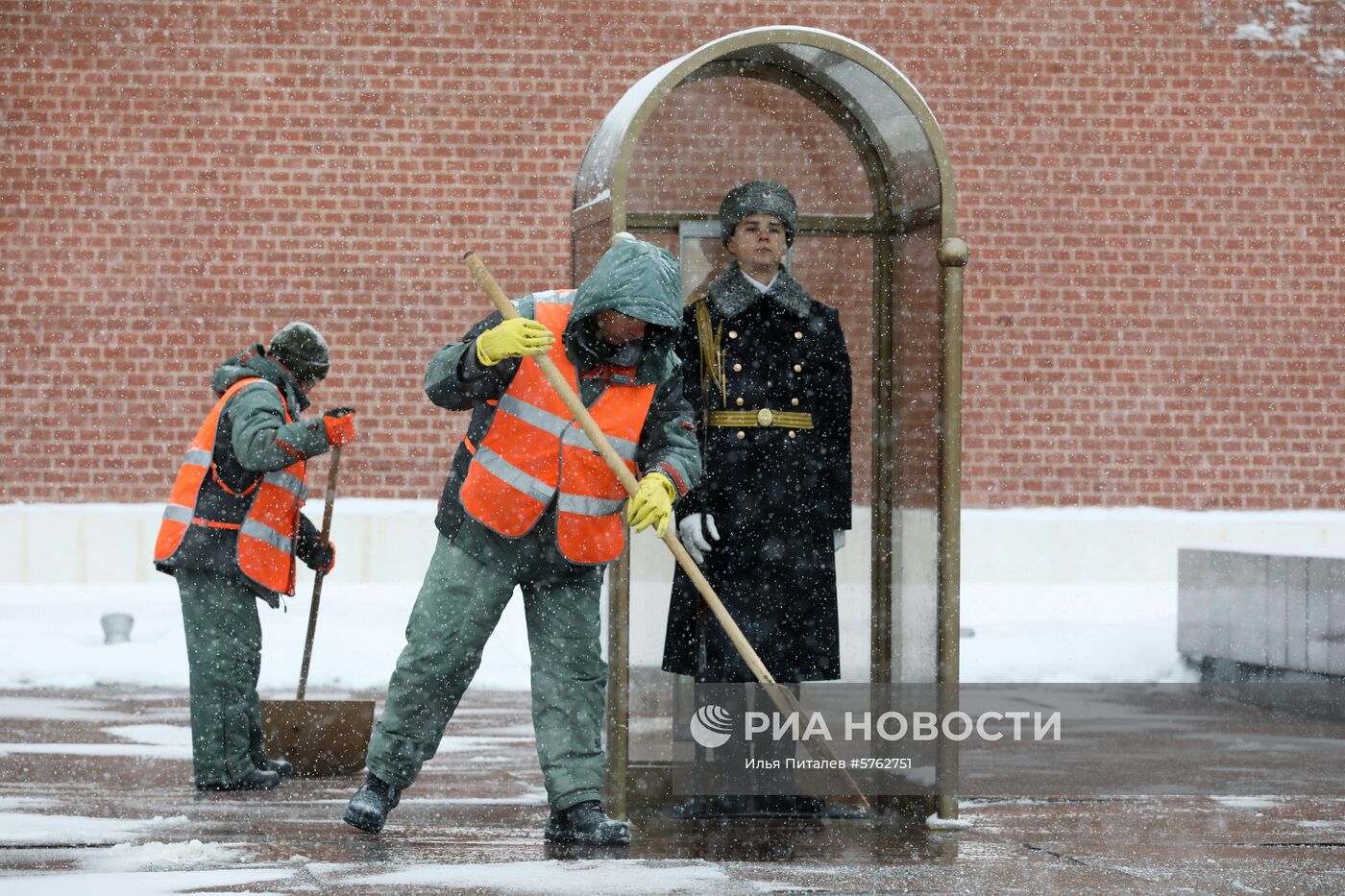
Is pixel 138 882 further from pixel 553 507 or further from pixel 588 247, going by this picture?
pixel 588 247

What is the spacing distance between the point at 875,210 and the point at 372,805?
93.2 inches

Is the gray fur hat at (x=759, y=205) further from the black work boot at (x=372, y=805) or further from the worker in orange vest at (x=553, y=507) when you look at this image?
the black work boot at (x=372, y=805)

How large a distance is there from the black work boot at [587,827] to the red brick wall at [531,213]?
23.8 ft

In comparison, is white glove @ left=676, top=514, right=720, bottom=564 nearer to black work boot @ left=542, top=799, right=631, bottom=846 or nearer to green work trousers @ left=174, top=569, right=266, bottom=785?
black work boot @ left=542, top=799, right=631, bottom=846

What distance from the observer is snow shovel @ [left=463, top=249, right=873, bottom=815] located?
4957mm

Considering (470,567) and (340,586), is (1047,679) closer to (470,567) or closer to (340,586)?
(340,586)

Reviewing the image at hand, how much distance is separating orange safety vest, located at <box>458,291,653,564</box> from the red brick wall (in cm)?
720

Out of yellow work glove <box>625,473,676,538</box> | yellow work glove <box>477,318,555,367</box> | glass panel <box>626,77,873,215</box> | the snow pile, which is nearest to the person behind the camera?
the snow pile

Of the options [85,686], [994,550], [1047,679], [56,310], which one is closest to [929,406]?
[1047,679]

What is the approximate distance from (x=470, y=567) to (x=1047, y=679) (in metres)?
5.78

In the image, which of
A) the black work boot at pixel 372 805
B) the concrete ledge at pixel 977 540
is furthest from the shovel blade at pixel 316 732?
the concrete ledge at pixel 977 540

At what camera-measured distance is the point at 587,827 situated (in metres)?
5.15

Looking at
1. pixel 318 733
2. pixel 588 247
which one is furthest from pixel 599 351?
pixel 318 733

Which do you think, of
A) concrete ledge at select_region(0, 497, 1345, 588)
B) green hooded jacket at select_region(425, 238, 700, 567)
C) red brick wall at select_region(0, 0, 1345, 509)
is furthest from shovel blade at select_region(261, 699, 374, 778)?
red brick wall at select_region(0, 0, 1345, 509)
